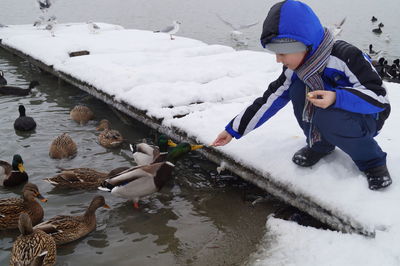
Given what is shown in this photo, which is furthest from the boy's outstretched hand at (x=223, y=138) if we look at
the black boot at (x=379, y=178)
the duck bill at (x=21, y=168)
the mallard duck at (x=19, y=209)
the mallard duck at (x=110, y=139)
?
the duck bill at (x=21, y=168)

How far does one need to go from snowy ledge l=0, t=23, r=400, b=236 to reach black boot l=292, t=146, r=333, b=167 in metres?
0.06

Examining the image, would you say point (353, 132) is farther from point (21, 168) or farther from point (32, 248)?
point (21, 168)

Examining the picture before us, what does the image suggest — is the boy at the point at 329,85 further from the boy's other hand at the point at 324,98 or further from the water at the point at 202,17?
the water at the point at 202,17

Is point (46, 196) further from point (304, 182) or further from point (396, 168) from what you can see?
point (396, 168)

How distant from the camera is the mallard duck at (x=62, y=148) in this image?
546cm

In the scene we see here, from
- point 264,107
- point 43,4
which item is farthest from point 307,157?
point 43,4

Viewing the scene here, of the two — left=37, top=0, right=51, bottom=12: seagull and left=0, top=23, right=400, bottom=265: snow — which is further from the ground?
left=0, top=23, right=400, bottom=265: snow

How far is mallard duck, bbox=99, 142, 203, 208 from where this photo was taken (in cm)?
432

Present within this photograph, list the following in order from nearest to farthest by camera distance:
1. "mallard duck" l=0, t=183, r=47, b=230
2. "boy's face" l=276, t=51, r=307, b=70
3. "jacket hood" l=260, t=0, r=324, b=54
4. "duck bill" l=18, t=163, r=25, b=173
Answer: "jacket hood" l=260, t=0, r=324, b=54, "boy's face" l=276, t=51, r=307, b=70, "mallard duck" l=0, t=183, r=47, b=230, "duck bill" l=18, t=163, r=25, b=173

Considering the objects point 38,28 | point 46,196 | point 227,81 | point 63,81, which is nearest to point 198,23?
point 38,28

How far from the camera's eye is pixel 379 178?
10.6ft

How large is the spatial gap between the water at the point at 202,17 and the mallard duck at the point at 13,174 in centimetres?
1360

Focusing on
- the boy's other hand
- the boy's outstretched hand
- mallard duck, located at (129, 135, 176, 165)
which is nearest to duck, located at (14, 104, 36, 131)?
mallard duck, located at (129, 135, 176, 165)

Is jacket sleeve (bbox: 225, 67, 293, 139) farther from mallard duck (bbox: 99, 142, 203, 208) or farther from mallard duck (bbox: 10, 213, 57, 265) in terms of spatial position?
mallard duck (bbox: 10, 213, 57, 265)
